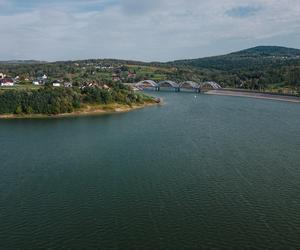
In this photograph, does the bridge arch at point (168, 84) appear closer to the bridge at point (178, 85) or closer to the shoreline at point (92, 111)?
the bridge at point (178, 85)

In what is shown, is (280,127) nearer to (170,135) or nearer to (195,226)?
(170,135)

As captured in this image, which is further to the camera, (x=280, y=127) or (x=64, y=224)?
(x=280, y=127)

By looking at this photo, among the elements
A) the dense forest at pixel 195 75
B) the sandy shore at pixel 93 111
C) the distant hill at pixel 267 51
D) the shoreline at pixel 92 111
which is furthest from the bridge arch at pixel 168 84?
the distant hill at pixel 267 51

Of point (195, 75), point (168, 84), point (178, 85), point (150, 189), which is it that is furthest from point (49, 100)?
point (195, 75)

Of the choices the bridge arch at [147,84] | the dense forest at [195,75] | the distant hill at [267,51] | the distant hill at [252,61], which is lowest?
the bridge arch at [147,84]

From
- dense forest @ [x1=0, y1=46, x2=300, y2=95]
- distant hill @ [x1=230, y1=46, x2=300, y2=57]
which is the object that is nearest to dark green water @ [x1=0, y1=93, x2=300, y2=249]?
dense forest @ [x1=0, y1=46, x2=300, y2=95]

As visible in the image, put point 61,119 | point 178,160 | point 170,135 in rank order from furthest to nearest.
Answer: point 61,119, point 170,135, point 178,160

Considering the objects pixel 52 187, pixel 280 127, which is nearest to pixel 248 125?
pixel 280 127

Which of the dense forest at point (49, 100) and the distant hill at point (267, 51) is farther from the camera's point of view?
the distant hill at point (267, 51)

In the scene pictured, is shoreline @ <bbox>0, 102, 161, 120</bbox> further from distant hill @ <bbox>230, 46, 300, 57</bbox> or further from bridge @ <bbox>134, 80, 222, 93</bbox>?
distant hill @ <bbox>230, 46, 300, 57</bbox>
